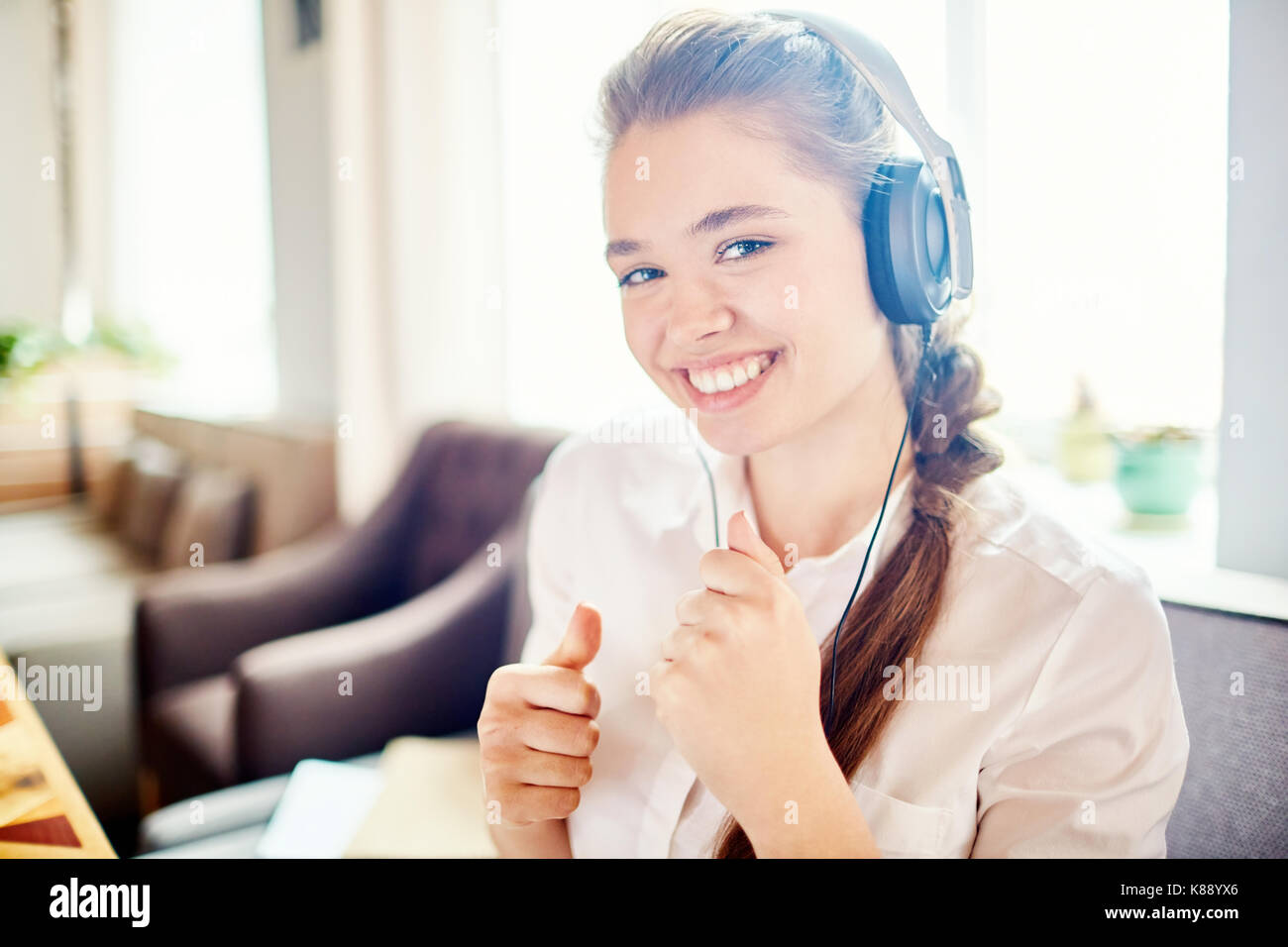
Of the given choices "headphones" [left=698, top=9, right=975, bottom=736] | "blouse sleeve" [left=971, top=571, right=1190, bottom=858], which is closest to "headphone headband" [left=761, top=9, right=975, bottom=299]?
"headphones" [left=698, top=9, right=975, bottom=736]

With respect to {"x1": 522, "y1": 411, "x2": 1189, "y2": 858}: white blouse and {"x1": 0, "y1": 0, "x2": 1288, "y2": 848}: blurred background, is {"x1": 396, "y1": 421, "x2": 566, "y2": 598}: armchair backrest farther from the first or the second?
{"x1": 522, "y1": 411, "x2": 1189, "y2": 858}: white blouse

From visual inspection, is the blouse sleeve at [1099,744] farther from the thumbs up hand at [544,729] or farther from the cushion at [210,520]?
the cushion at [210,520]

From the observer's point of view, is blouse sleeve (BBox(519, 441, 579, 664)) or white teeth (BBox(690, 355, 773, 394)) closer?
white teeth (BBox(690, 355, 773, 394))

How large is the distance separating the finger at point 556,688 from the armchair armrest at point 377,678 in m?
0.63

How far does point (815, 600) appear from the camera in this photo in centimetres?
51

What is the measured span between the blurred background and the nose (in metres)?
0.10

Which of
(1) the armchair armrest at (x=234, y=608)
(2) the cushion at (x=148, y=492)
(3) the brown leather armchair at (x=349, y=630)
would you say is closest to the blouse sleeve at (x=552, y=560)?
(3) the brown leather armchair at (x=349, y=630)

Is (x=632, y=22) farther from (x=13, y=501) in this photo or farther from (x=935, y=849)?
(x=13, y=501)

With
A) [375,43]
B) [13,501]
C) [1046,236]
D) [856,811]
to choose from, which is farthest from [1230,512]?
[13,501]

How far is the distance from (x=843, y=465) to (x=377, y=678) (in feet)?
2.62

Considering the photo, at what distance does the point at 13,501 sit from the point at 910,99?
99cm

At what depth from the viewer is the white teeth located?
49 centimetres

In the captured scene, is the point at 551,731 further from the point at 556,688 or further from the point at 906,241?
the point at 906,241

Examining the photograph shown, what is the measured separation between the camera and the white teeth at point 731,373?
49 cm
